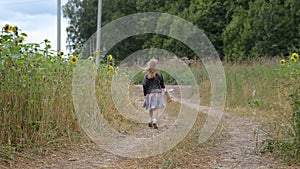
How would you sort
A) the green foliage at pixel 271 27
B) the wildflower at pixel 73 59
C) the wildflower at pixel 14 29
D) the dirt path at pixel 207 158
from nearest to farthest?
the dirt path at pixel 207 158 < the wildflower at pixel 14 29 < the wildflower at pixel 73 59 < the green foliage at pixel 271 27

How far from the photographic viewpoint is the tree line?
18.6m

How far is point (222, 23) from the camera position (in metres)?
24.0

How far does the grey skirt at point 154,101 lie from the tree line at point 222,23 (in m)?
5.91

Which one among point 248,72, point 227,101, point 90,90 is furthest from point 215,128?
point 248,72

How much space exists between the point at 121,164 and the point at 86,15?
29404 millimetres

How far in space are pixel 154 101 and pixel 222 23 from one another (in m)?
18.8

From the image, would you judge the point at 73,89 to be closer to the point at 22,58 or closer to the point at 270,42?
the point at 22,58

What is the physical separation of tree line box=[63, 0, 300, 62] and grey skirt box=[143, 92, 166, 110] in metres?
5.91

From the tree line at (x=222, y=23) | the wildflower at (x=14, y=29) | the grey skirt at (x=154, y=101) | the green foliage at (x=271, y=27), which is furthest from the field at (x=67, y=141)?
the green foliage at (x=271, y=27)

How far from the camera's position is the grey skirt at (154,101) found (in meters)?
6.05

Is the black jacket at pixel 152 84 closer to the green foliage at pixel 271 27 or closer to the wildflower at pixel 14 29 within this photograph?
the wildflower at pixel 14 29

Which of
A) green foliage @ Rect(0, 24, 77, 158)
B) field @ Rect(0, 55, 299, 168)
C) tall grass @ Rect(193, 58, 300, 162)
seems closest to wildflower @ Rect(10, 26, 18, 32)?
green foliage @ Rect(0, 24, 77, 158)

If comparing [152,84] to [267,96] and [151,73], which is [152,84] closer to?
[151,73]

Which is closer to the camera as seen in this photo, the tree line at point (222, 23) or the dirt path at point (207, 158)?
the dirt path at point (207, 158)
